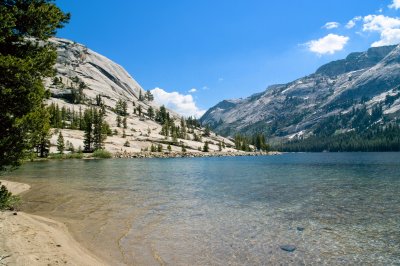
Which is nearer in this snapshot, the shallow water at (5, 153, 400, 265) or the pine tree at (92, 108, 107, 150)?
A: the shallow water at (5, 153, 400, 265)

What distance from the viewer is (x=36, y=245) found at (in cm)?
1584

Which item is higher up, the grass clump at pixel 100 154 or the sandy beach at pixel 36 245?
the grass clump at pixel 100 154

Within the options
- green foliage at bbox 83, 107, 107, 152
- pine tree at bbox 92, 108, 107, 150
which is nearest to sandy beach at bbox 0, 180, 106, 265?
green foliage at bbox 83, 107, 107, 152


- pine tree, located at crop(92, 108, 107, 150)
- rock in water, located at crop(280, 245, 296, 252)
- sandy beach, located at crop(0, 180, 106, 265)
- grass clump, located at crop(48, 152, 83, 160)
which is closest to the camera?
sandy beach, located at crop(0, 180, 106, 265)

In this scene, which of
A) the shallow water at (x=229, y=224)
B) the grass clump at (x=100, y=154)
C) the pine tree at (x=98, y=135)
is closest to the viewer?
the shallow water at (x=229, y=224)

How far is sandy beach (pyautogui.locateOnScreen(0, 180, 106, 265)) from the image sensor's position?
13719 millimetres

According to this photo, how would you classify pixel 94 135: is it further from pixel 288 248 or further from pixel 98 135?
pixel 288 248

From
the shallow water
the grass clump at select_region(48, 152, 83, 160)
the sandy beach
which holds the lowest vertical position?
the shallow water

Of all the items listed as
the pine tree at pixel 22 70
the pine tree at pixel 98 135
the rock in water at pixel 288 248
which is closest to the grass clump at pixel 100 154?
the pine tree at pixel 98 135

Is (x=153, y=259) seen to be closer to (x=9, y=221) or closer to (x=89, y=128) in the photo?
(x=9, y=221)

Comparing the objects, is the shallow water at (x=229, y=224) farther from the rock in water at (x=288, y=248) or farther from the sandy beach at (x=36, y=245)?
the sandy beach at (x=36, y=245)

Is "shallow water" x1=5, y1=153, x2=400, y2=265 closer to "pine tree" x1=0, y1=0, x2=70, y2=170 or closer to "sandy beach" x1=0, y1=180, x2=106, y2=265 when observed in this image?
"sandy beach" x1=0, y1=180, x2=106, y2=265

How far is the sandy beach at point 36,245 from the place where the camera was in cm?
1372

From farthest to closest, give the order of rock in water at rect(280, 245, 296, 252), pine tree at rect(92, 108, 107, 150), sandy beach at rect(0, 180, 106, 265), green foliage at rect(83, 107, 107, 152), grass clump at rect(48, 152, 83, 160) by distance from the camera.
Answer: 1. pine tree at rect(92, 108, 107, 150)
2. green foliage at rect(83, 107, 107, 152)
3. grass clump at rect(48, 152, 83, 160)
4. rock in water at rect(280, 245, 296, 252)
5. sandy beach at rect(0, 180, 106, 265)
